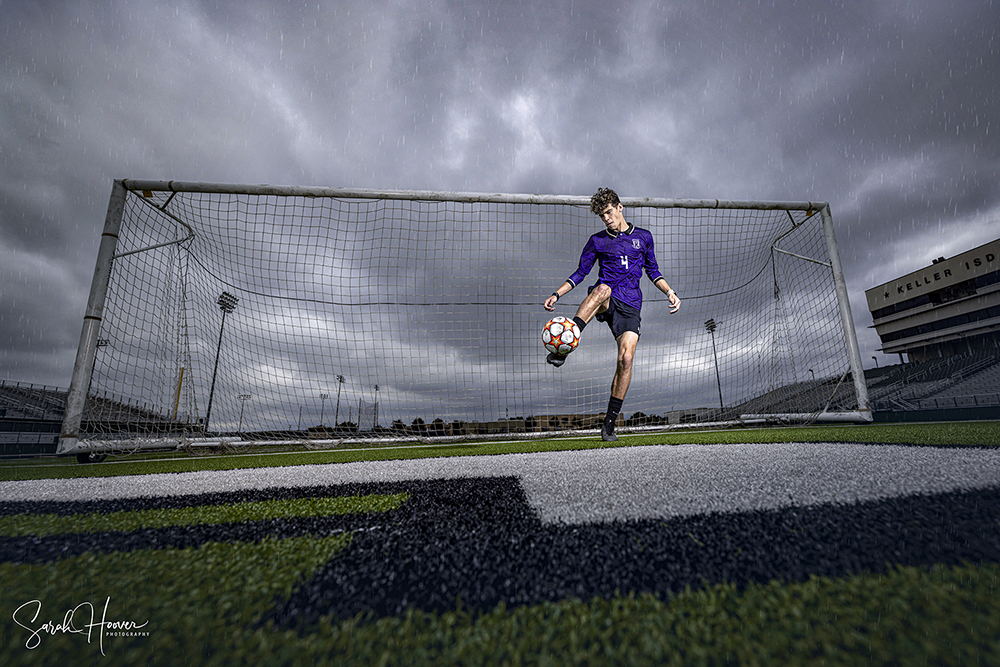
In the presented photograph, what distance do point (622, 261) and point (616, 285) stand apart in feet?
0.81

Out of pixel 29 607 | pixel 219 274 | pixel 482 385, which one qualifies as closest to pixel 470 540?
pixel 29 607

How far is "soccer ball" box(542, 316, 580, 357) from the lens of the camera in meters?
3.33

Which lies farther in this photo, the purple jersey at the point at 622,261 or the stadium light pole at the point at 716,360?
the stadium light pole at the point at 716,360

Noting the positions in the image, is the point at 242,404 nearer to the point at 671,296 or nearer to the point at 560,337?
the point at 560,337

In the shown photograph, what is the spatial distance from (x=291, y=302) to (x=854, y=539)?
7222 millimetres

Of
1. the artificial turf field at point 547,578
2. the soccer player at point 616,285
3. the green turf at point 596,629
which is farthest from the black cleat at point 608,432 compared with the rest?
the green turf at point 596,629

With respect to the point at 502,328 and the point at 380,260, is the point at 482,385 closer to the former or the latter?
the point at 502,328

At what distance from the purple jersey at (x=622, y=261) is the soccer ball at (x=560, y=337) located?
66cm

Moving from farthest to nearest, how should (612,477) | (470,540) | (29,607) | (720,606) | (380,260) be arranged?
1. (380,260)
2. (612,477)
3. (470,540)
4. (29,607)
5. (720,606)

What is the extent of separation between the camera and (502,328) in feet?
21.6

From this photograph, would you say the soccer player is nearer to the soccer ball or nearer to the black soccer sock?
the black soccer sock

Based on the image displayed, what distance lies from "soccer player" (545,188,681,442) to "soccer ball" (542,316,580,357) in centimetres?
13

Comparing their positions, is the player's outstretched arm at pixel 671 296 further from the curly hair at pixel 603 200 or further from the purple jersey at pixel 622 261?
the curly hair at pixel 603 200

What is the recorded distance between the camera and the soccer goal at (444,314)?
5.78m
